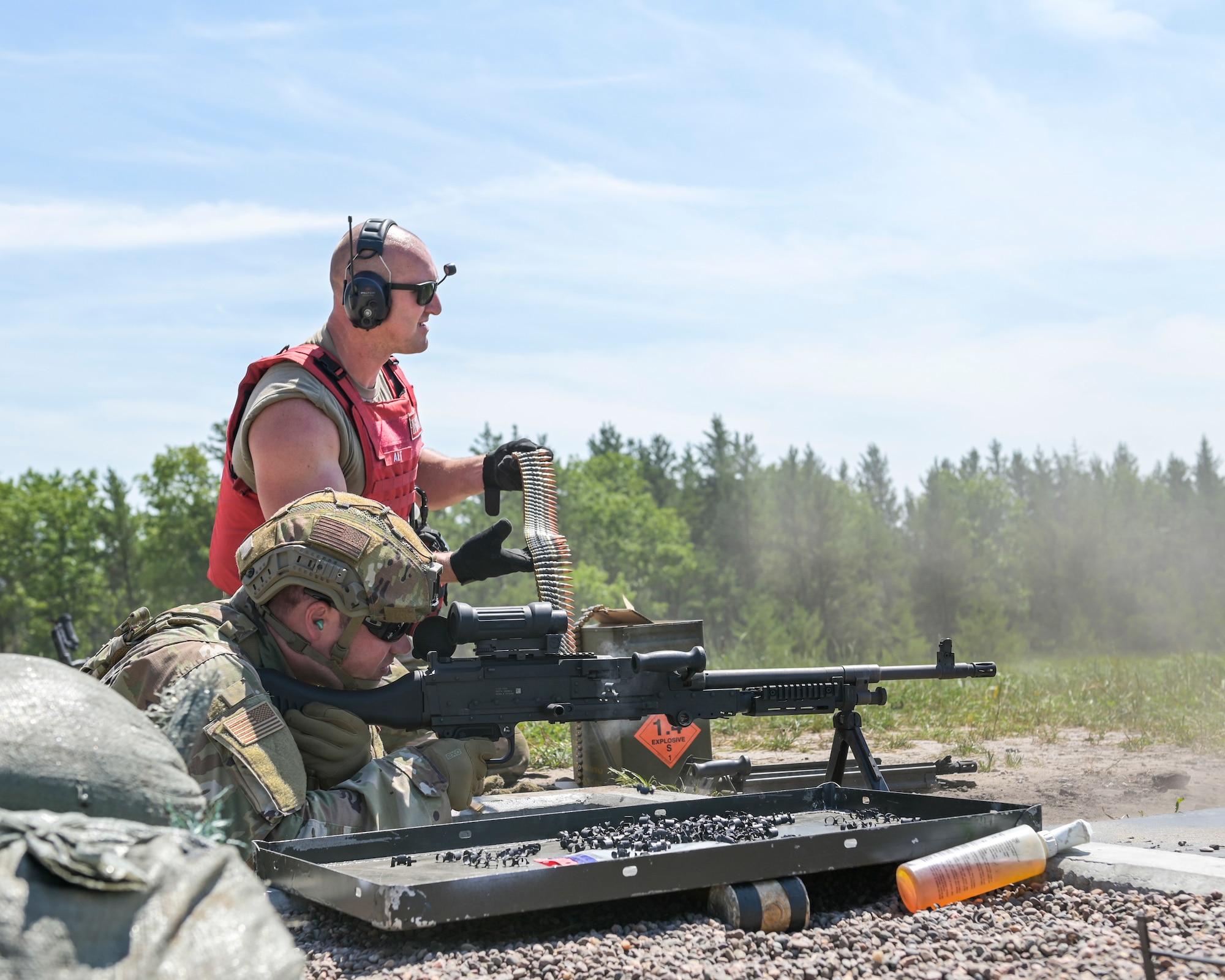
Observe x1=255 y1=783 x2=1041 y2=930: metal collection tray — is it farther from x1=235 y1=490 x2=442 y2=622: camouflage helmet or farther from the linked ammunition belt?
the linked ammunition belt

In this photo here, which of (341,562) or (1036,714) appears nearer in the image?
(341,562)

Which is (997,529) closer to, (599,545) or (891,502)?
(891,502)

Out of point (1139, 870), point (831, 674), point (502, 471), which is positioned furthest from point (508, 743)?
point (1139, 870)

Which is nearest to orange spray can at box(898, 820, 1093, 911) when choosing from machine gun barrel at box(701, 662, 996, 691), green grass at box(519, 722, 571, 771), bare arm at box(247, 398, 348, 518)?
machine gun barrel at box(701, 662, 996, 691)

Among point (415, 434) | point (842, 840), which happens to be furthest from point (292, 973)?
point (415, 434)

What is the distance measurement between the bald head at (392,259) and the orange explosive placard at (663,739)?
2612 mm

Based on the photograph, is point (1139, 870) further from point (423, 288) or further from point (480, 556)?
point (423, 288)

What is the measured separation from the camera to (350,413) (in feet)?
15.8

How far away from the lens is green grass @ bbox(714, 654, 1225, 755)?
8594 millimetres

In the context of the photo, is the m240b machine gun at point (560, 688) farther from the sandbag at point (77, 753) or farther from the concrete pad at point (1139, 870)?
the sandbag at point (77, 753)

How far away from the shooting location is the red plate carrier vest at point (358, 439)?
479 cm

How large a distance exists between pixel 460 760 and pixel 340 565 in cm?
84

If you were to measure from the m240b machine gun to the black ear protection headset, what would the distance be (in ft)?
5.33

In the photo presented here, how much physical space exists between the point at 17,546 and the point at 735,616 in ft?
111
